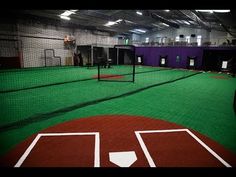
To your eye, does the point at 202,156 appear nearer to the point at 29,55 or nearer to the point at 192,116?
the point at 192,116

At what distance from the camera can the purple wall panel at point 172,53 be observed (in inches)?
764

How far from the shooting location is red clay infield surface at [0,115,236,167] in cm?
279

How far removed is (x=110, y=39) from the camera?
27.8m

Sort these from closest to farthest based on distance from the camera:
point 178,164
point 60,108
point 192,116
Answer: point 178,164 < point 192,116 < point 60,108

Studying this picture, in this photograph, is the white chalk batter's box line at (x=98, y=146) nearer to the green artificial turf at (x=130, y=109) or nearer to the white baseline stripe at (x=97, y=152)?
the white baseline stripe at (x=97, y=152)

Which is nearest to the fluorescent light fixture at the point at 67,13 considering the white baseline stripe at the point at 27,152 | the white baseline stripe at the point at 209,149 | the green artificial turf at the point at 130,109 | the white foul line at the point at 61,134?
the green artificial turf at the point at 130,109

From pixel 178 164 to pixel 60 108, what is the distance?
386 cm

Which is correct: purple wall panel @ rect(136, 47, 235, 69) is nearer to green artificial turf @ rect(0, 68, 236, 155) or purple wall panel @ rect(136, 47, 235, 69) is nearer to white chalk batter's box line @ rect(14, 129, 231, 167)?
green artificial turf @ rect(0, 68, 236, 155)

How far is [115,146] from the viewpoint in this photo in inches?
129

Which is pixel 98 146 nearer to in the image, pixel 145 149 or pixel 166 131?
pixel 145 149

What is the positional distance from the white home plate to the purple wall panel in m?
18.0

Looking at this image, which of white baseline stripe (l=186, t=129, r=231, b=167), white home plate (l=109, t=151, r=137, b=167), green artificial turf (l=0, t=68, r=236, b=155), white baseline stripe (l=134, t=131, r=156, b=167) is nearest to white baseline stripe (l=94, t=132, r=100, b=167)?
white home plate (l=109, t=151, r=137, b=167)
